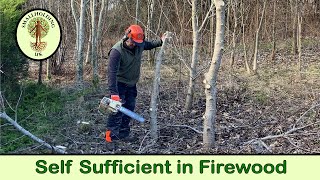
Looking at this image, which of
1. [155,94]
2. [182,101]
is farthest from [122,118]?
[182,101]

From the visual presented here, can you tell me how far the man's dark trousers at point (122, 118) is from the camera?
612 cm

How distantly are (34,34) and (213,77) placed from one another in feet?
9.15

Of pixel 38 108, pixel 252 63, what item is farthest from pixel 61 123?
pixel 252 63

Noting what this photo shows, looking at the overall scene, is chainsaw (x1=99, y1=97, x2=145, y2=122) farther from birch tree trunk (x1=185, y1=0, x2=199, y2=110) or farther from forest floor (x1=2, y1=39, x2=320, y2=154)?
birch tree trunk (x1=185, y1=0, x2=199, y2=110)

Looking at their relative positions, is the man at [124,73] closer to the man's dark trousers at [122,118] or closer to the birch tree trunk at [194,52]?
the man's dark trousers at [122,118]

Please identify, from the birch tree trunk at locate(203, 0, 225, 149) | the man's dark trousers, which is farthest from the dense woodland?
the man's dark trousers

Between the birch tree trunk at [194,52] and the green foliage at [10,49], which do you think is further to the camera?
the birch tree trunk at [194,52]

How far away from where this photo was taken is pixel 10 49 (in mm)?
7109

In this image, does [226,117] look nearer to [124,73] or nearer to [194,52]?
[194,52]

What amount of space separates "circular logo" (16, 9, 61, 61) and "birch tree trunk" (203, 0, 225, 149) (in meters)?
2.68

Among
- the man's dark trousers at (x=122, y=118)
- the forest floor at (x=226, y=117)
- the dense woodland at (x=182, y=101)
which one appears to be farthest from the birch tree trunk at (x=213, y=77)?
the man's dark trousers at (x=122, y=118)

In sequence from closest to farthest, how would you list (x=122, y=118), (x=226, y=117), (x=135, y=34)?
1. (x=135, y=34)
2. (x=122, y=118)
3. (x=226, y=117)

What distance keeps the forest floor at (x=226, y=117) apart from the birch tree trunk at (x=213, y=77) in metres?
0.20

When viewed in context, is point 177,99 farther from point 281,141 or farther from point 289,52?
point 289,52
